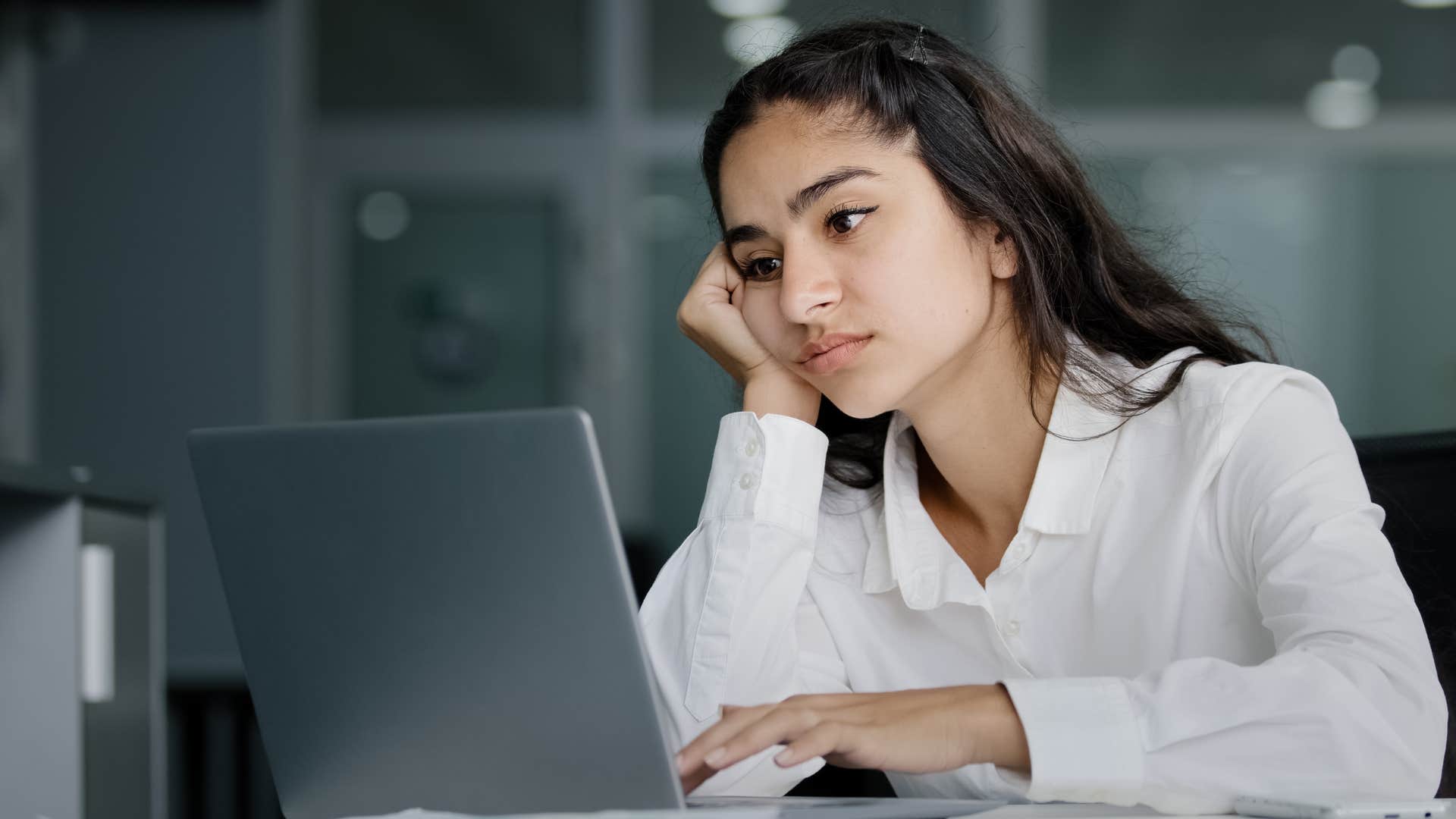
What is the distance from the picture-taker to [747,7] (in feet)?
16.3

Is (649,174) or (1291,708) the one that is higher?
(649,174)

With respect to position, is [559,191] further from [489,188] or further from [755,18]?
[755,18]

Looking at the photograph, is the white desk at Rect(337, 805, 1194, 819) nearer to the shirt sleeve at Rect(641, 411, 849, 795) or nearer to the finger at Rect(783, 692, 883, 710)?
the finger at Rect(783, 692, 883, 710)

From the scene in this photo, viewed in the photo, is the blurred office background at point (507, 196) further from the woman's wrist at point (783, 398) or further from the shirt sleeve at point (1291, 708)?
the shirt sleeve at point (1291, 708)

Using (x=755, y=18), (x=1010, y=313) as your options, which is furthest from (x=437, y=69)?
(x=1010, y=313)

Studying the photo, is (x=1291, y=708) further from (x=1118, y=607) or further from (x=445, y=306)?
(x=445, y=306)

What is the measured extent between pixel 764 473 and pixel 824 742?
1.51 ft

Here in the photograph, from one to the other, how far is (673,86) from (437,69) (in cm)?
82

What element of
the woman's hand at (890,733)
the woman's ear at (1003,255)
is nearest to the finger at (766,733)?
the woman's hand at (890,733)

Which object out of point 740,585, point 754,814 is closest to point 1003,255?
point 740,585

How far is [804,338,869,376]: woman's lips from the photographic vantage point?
1.41m

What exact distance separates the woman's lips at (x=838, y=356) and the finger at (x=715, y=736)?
0.51 m

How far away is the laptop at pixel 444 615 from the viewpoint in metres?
0.88

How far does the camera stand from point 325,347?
492 centimetres
